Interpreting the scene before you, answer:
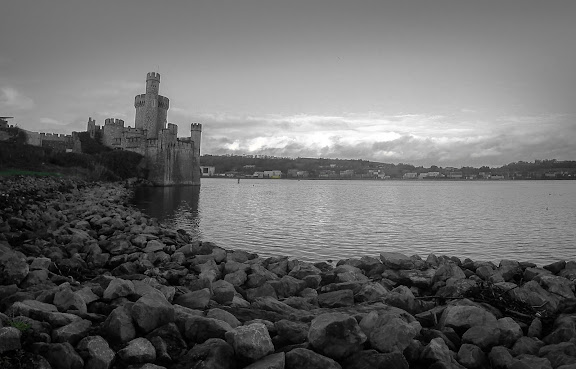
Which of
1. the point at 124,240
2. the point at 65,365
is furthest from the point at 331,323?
the point at 124,240

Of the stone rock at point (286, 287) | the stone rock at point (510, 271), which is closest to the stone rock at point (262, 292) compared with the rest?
the stone rock at point (286, 287)

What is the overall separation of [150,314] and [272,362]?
1.37m

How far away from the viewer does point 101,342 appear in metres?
3.98

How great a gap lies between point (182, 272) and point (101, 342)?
13.5ft

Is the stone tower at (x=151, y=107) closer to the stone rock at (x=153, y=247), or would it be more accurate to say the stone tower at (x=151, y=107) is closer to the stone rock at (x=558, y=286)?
the stone rock at (x=153, y=247)

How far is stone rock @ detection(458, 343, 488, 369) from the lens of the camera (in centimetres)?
438

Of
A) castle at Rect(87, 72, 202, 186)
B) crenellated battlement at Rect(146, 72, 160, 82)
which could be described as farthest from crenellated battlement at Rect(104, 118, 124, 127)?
crenellated battlement at Rect(146, 72, 160, 82)

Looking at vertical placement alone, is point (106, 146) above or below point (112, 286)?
above

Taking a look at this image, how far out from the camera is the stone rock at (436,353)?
420cm

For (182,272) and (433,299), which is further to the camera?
(182,272)

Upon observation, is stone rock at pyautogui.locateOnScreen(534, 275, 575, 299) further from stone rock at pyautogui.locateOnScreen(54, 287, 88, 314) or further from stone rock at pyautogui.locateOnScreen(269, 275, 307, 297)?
stone rock at pyautogui.locateOnScreen(54, 287, 88, 314)

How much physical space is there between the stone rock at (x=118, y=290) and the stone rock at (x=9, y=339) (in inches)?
51.5

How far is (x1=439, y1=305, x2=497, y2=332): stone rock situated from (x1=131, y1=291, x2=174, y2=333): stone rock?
3.21 m

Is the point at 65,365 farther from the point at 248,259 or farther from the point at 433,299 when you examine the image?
the point at 248,259
